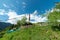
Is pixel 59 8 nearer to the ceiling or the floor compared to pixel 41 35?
nearer to the ceiling

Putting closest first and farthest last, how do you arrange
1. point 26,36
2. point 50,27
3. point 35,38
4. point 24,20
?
point 35,38 < point 26,36 < point 50,27 < point 24,20

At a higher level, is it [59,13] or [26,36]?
[59,13]

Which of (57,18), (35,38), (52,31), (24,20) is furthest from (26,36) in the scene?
(24,20)

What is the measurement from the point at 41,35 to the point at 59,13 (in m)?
1.92

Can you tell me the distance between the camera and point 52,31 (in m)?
10.1

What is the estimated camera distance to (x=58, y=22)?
10.4m

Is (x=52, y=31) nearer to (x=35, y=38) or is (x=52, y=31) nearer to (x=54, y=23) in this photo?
(x=54, y=23)

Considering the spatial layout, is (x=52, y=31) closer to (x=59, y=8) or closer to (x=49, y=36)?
(x=49, y=36)

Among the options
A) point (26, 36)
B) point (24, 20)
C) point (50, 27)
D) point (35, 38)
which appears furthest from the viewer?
point (24, 20)

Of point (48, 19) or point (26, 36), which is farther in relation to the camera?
point (48, 19)

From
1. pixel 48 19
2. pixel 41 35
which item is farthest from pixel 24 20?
pixel 41 35

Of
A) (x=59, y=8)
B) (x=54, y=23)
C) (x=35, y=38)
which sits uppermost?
(x=59, y=8)

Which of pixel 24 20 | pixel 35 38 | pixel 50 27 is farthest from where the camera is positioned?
pixel 24 20

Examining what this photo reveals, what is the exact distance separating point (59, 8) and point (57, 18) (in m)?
0.76
